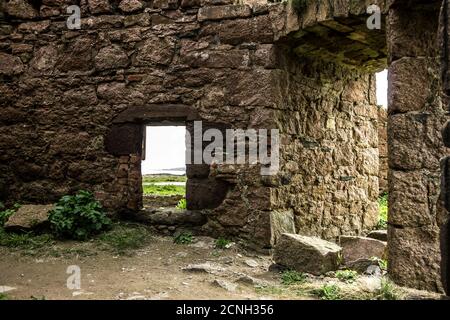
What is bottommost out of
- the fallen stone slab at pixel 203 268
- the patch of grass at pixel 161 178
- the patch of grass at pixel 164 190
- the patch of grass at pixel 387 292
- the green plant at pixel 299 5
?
the fallen stone slab at pixel 203 268

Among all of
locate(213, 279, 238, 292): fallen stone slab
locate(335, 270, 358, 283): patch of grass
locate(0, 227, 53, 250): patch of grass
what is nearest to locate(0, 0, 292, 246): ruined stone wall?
locate(0, 227, 53, 250): patch of grass

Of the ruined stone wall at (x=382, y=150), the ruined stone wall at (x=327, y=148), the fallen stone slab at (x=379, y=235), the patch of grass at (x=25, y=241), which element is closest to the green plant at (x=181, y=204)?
the ruined stone wall at (x=327, y=148)

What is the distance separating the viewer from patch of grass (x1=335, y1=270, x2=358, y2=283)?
4191mm

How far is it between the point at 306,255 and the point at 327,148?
1.90m

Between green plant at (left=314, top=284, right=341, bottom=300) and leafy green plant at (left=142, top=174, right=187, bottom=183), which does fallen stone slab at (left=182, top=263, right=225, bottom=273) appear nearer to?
green plant at (left=314, top=284, right=341, bottom=300)

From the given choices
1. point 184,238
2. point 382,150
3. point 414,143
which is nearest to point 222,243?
point 184,238

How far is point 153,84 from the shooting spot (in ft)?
18.2

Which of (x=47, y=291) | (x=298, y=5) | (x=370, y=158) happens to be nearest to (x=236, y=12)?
(x=298, y=5)

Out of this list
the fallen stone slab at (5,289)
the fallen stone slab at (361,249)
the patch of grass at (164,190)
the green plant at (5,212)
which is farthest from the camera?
the patch of grass at (164,190)

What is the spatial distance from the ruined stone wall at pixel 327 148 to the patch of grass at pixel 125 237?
157 centimetres

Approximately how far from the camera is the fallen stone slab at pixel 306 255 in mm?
4363

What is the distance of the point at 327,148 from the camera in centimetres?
593

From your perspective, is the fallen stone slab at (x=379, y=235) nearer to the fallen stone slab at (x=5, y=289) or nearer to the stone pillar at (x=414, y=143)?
the stone pillar at (x=414, y=143)
